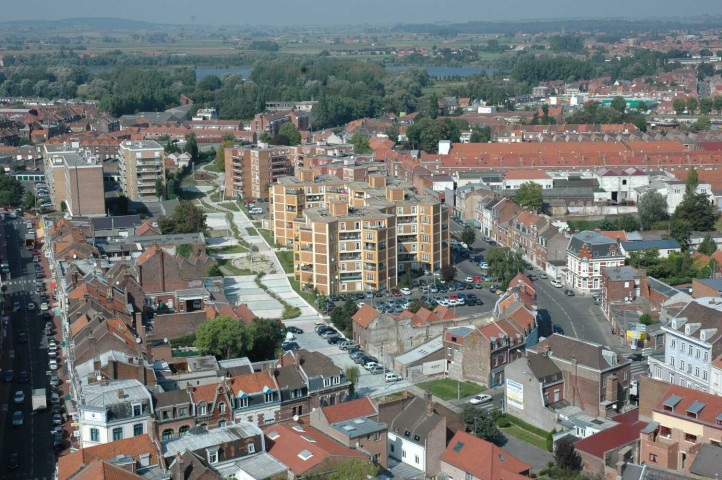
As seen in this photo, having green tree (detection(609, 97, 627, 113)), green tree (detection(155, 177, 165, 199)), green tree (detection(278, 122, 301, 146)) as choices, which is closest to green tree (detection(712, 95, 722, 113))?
green tree (detection(609, 97, 627, 113))

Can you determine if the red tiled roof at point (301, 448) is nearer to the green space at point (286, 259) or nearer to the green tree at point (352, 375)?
the green tree at point (352, 375)

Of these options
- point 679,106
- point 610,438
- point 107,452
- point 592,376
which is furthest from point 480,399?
point 679,106

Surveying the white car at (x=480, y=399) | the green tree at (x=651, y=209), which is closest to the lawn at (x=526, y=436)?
the white car at (x=480, y=399)

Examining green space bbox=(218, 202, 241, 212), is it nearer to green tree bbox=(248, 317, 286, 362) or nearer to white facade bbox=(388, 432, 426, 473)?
green tree bbox=(248, 317, 286, 362)

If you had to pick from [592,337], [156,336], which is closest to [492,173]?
[592,337]

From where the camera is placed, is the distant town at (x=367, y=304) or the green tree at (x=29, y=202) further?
the green tree at (x=29, y=202)

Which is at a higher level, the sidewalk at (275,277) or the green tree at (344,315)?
the green tree at (344,315)

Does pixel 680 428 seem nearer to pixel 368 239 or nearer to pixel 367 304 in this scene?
pixel 367 304
